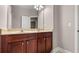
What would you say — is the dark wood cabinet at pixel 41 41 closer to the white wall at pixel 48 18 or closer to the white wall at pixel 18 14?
the white wall at pixel 48 18

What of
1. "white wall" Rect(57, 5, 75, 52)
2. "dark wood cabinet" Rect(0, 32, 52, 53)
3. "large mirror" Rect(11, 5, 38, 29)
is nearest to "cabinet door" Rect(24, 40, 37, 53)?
"dark wood cabinet" Rect(0, 32, 52, 53)

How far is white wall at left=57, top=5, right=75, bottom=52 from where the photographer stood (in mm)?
1854

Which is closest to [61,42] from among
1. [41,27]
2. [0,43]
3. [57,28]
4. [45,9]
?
[57,28]

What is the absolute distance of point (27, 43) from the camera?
6.15ft

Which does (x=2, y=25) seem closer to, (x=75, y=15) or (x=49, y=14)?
(x=49, y=14)

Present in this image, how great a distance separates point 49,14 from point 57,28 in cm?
28

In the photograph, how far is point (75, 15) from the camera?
179 cm

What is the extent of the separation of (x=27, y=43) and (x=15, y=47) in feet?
0.69

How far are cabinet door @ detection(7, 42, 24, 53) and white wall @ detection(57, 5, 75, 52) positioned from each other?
2.09 feet

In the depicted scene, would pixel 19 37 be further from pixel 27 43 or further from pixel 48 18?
pixel 48 18

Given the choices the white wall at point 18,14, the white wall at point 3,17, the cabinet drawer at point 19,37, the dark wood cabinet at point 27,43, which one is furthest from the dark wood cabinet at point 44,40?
the white wall at point 3,17

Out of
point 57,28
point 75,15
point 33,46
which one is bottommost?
point 33,46

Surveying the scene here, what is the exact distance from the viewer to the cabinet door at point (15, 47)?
5.76ft
